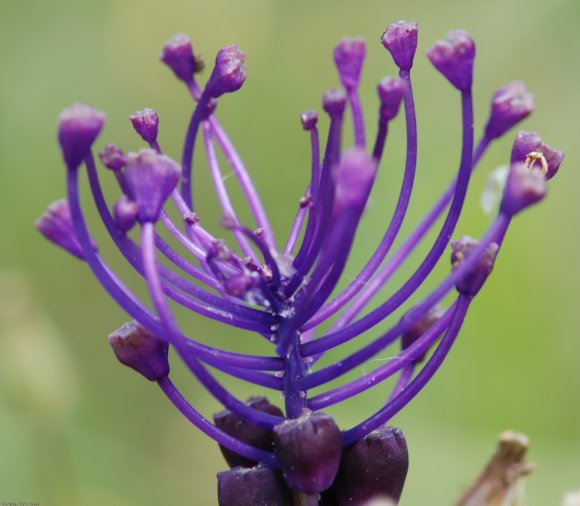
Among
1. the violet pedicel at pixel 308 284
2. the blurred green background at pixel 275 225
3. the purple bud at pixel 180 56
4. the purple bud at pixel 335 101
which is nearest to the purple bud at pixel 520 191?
the violet pedicel at pixel 308 284

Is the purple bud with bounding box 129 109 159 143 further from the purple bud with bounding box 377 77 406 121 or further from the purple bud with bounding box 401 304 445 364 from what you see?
the purple bud with bounding box 401 304 445 364

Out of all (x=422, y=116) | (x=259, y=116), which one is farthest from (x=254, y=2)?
(x=422, y=116)

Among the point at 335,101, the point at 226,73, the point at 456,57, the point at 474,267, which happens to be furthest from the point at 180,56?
the point at 474,267

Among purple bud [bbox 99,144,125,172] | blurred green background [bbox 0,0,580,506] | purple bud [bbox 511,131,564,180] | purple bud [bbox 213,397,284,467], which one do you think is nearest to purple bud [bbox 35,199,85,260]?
purple bud [bbox 99,144,125,172]

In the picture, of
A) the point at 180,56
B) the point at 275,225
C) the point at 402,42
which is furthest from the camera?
the point at 275,225

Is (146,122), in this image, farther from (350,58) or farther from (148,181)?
(350,58)

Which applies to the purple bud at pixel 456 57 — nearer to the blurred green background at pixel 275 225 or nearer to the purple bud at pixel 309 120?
the purple bud at pixel 309 120

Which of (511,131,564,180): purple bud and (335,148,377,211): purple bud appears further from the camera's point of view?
(511,131,564,180): purple bud
